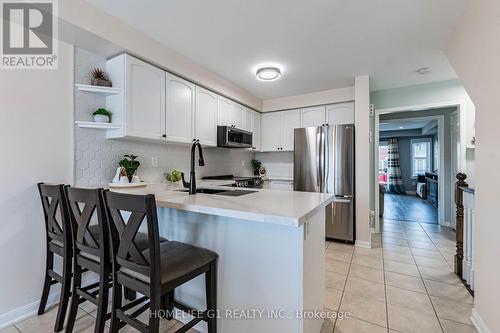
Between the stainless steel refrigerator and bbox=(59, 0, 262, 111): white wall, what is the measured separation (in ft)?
6.42

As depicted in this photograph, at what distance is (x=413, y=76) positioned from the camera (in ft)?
11.0

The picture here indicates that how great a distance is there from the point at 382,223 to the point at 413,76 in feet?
9.13

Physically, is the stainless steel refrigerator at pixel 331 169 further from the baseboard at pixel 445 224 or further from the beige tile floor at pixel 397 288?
→ the baseboard at pixel 445 224

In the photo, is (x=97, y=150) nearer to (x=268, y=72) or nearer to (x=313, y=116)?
(x=268, y=72)

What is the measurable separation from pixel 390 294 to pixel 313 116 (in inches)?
116

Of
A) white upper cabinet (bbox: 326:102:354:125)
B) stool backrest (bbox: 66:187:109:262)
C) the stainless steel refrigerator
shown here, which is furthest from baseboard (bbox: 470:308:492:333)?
white upper cabinet (bbox: 326:102:354:125)

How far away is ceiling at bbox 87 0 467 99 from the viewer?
1.92m

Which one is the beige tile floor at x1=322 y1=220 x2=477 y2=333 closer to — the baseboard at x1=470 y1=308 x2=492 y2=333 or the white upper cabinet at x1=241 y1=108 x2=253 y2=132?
the baseboard at x1=470 y1=308 x2=492 y2=333

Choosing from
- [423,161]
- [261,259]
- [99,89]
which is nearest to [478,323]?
[261,259]

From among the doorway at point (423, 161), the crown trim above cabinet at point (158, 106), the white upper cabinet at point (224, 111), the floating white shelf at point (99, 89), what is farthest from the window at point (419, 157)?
the floating white shelf at point (99, 89)

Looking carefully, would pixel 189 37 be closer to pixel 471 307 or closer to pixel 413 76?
pixel 413 76

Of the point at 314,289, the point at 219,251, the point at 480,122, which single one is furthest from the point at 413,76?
the point at 219,251

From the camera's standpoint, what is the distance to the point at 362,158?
3342 millimetres

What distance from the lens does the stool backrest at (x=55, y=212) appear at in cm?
156
